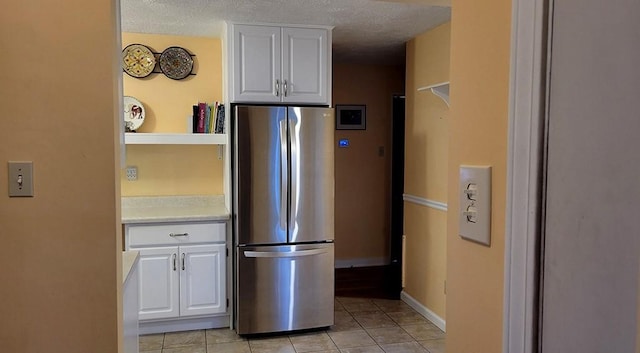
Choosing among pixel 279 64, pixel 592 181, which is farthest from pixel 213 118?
pixel 592 181

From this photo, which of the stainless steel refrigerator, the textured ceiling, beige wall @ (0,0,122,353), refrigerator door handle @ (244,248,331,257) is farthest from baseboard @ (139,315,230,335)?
the textured ceiling

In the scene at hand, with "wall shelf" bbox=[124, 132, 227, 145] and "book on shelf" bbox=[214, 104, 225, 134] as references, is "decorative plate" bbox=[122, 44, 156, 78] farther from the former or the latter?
"book on shelf" bbox=[214, 104, 225, 134]

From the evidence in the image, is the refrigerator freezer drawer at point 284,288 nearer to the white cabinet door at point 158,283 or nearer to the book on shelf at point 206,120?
the white cabinet door at point 158,283

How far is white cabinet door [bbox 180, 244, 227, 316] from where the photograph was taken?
3332mm

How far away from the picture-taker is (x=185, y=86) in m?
3.81

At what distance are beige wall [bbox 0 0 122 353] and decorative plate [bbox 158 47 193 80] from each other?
2356mm

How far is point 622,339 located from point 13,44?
1.61 meters

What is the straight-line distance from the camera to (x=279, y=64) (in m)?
3.36

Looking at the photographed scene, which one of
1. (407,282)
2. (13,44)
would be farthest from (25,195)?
(407,282)

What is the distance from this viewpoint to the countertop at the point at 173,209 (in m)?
3.26

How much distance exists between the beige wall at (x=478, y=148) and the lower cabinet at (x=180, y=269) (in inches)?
103

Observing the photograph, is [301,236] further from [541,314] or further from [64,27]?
[541,314]

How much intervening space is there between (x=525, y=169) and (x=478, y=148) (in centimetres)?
16

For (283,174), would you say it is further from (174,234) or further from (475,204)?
(475,204)
